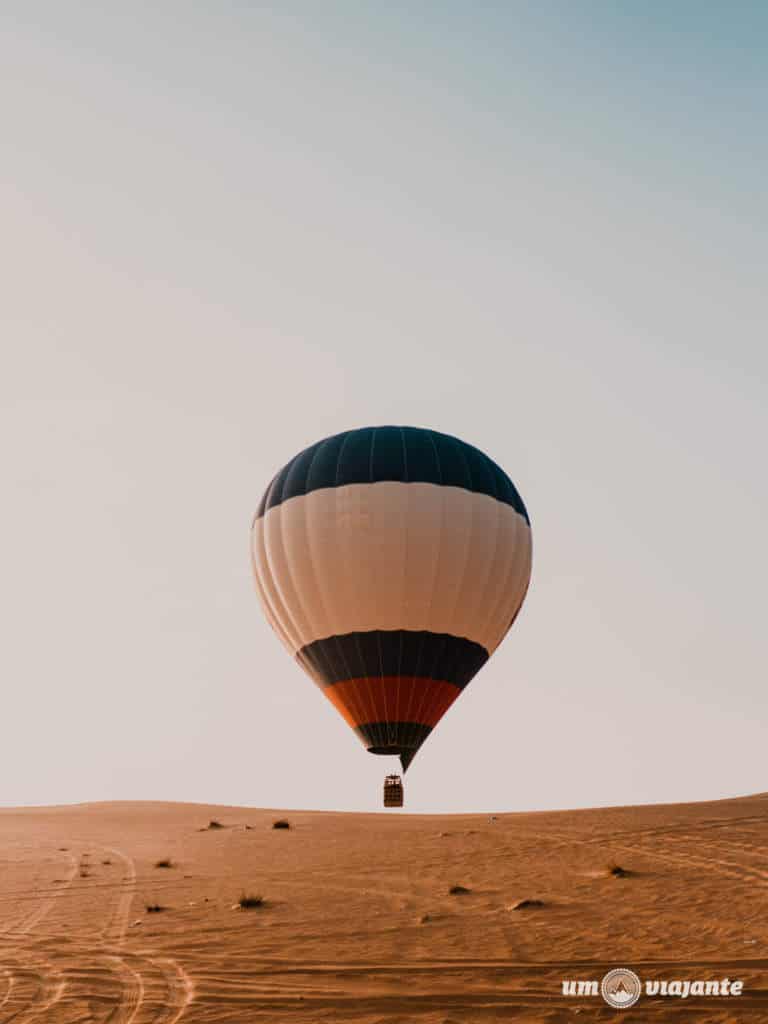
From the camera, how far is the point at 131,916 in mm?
12781

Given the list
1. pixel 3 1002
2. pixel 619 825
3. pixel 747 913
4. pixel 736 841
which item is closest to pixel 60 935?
pixel 3 1002

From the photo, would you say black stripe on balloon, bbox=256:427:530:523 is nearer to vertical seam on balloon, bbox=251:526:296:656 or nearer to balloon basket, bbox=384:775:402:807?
vertical seam on balloon, bbox=251:526:296:656

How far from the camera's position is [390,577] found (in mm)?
29812

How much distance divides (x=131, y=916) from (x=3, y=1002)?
13.9 feet

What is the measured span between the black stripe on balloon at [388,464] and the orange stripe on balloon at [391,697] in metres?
6.07

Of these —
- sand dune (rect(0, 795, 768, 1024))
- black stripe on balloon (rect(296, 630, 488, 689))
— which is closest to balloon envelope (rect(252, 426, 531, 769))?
black stripe on balloon (rect(296, 630, 488, 689))

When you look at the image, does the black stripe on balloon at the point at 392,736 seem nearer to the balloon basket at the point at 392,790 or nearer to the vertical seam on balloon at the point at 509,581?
the balloon basket at the point at 392,790

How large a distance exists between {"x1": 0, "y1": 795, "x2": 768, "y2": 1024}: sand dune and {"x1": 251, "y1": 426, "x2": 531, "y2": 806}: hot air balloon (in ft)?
28.1

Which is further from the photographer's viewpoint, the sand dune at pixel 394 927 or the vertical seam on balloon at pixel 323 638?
the vertical seam on balloon at pixel 323 638

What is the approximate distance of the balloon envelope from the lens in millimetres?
29781

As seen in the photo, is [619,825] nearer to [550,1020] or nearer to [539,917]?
[539,917]

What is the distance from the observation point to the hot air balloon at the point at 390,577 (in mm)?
29781

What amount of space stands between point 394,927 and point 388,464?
2043 cm

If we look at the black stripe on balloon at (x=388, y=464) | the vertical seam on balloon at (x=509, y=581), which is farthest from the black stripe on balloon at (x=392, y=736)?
the black stripe on balloon at (x=388, y=464)
